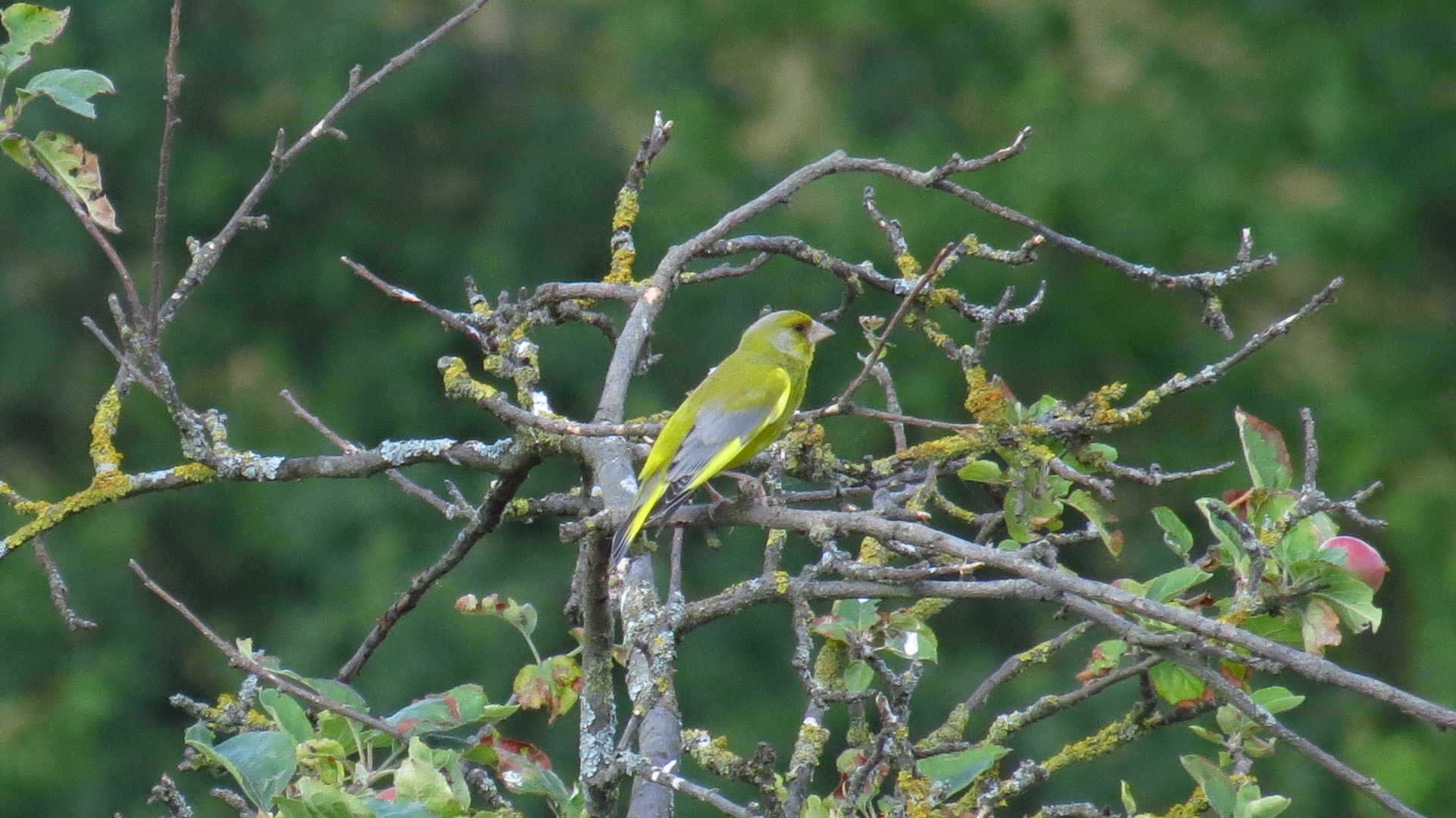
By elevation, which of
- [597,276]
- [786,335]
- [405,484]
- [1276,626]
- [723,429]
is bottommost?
[1276,626]

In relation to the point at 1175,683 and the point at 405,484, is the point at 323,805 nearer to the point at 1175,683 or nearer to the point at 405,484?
the point at 405,484

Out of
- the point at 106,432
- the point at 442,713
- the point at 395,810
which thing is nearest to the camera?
the point at 395,810

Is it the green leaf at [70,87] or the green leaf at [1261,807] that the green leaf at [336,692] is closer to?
the green leaf at [70,87]

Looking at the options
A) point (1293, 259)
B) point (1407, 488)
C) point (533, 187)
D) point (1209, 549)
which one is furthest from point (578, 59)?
point (1209, 549)

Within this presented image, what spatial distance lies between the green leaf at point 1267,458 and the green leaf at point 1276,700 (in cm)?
27

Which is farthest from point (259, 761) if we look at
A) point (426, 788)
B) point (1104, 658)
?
point (1104, 658)

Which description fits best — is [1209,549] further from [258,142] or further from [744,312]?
[258,142]

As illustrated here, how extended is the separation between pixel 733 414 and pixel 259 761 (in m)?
1.30

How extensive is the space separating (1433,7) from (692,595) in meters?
6.77

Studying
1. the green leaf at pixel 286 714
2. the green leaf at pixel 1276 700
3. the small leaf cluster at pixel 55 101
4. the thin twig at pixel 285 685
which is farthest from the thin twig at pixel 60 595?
the green leaf at pixel 1276 700

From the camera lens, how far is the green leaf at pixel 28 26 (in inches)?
86.4

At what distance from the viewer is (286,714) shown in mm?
2092

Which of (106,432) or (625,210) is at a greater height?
(625,210)

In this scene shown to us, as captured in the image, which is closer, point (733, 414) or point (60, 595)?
point (60, 595)
